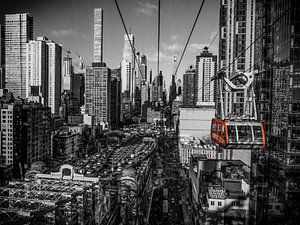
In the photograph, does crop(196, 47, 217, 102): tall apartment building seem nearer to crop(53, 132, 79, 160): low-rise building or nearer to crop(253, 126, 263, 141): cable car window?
crop(53, 132, 79, 160): low-rise building

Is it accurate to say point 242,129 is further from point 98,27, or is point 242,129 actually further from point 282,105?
point 98,27

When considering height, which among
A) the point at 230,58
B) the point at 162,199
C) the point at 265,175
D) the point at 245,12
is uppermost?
the point at 245,12

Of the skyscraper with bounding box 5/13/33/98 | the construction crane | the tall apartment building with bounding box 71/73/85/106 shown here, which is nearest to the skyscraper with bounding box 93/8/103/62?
the skyscraper with bounding box 5/13/33/98

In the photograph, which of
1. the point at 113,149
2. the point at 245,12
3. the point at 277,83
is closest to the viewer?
the point at 277,83

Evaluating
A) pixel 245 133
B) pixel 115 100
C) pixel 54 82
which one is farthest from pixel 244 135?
pixel 115 100

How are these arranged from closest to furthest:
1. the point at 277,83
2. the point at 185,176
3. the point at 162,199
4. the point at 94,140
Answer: the point at 277,83 → the point at 162,199 → the point at 185,176 → the point at 94,140

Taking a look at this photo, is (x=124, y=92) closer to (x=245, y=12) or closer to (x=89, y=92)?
(x=89, y=92)

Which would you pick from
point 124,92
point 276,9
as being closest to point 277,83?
point 276,9

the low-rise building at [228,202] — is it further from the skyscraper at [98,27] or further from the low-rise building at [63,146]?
the low-rise building at [63,146]
